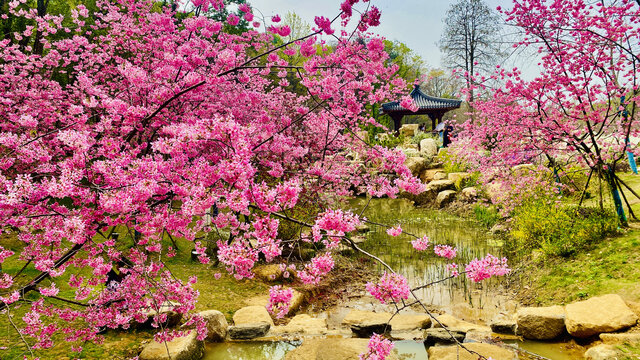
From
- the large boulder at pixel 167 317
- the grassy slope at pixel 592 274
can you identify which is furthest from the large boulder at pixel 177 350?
the grassy slope at pixel 592 274

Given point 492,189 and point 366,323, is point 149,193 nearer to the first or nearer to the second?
point 366,323

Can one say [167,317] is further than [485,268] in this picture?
Yes

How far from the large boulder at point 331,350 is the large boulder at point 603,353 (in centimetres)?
204

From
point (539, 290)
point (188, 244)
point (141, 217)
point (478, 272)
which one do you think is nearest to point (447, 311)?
point (539, 290)

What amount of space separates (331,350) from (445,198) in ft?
35.6

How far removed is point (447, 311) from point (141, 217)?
4906 mm

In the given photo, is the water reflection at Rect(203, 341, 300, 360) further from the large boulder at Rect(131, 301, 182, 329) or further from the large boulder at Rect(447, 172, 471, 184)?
the large boulder at Rect(447, 172, 471, 184)

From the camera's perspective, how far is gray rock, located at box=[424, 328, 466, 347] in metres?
4.36

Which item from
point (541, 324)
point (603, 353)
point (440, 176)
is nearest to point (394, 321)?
point (541, 324)

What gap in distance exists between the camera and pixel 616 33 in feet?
17.4

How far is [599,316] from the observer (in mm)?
4176

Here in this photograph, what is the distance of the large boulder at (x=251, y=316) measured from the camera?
15.9 feet

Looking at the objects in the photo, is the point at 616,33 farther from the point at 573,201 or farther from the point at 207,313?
the point at 207,313

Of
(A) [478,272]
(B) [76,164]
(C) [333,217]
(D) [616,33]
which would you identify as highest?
(D) [616,33]
